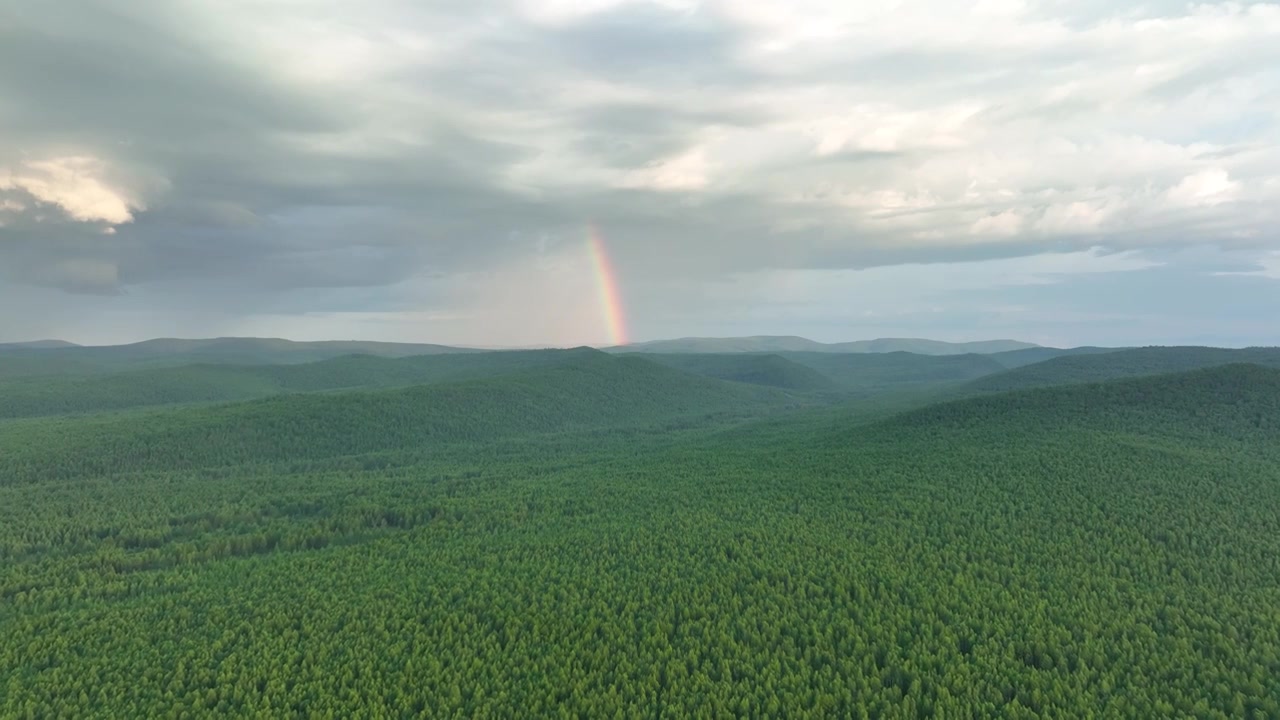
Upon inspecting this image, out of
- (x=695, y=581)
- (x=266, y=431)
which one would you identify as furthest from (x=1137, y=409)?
(x=266, y=431)

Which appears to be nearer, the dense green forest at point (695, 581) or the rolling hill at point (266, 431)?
the dense green forest at point (695, 581)

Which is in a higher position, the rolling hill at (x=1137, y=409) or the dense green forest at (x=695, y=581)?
the rolling hill at (x=1137, y=409)

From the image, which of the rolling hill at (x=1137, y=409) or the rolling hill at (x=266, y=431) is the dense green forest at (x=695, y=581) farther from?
the rolling hill at (x=266, y=431)

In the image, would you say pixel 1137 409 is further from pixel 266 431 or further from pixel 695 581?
pixel 266 431

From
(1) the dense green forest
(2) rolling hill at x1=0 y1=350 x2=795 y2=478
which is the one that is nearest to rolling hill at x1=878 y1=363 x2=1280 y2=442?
(1) the dense green forest

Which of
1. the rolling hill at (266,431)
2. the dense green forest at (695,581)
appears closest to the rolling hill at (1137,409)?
the dense green forest at (695,581)

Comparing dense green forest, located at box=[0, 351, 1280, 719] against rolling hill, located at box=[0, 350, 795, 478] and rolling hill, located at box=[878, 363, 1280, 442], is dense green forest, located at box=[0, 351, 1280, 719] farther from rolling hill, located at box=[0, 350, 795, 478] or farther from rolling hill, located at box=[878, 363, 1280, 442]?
rolling hill, located at box=[0, 350, 795, 478]

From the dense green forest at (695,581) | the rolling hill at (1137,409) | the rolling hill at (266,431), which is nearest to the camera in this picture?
the dense green forest at (695,581)

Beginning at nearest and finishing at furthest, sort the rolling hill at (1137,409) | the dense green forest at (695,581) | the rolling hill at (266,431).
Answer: the dense green forest at (695,581), the rolling hill at (1137,409), the rolling hill at (266,431)

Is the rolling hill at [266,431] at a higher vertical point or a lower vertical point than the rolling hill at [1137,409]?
lower

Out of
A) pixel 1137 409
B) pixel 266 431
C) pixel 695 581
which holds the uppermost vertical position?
pixel 1137 409
